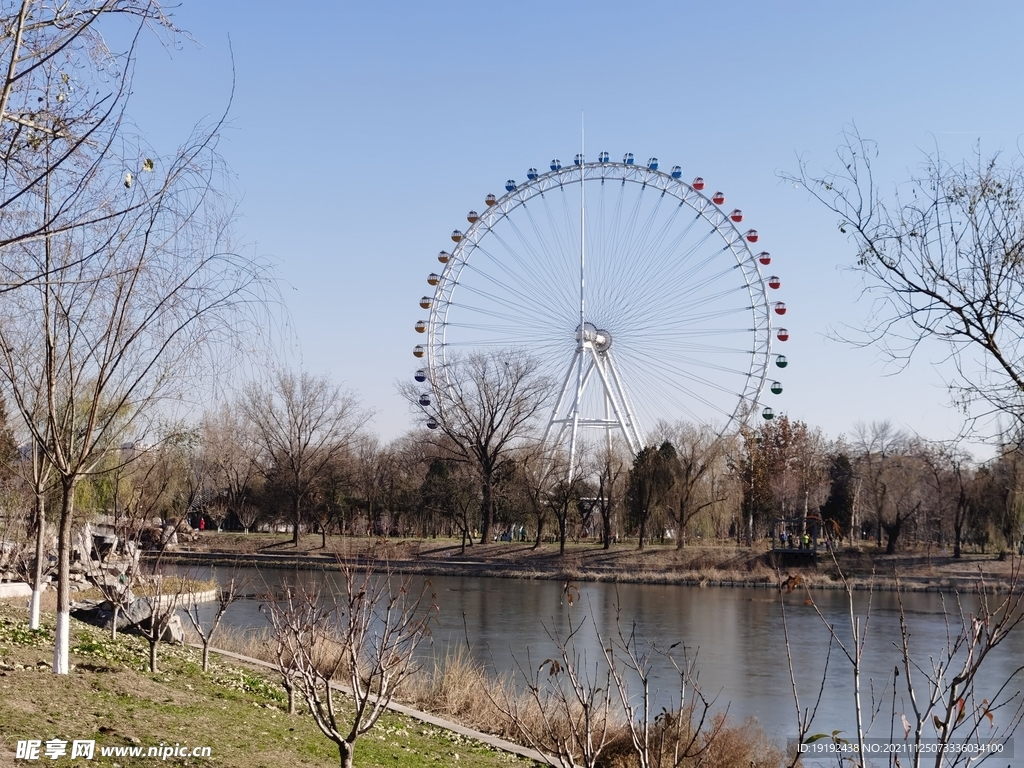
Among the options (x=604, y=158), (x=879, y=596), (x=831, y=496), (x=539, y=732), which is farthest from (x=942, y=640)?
(x=831, y=496)

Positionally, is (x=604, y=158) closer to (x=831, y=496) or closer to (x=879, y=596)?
(x=879, y=596)

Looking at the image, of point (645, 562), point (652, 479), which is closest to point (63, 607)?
point (645, 562)

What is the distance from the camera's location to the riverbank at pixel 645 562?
35781mm

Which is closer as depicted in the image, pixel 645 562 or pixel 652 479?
pixel 645 562

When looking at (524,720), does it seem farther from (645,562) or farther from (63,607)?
(645,562)

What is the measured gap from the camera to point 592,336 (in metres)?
37.7

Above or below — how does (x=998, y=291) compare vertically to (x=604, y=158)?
below

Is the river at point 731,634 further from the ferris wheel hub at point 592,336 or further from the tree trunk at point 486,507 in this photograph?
the tree trunk at point 486,507

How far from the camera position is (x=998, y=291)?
217 inches

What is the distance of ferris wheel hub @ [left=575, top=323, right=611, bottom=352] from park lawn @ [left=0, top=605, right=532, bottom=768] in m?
27.7

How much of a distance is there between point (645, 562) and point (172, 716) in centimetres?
3288

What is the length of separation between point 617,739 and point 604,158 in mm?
31113

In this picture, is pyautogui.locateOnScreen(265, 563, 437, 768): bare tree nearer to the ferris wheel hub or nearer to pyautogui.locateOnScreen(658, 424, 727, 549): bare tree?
the ferris wheel hub

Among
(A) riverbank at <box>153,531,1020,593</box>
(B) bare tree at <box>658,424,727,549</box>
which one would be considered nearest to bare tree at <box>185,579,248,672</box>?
(A) riverbank at <box>153,531,1020,593</box>
